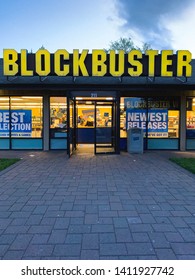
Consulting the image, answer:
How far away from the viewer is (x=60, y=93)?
12.4 m

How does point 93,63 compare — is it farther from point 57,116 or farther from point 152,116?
point 152,116

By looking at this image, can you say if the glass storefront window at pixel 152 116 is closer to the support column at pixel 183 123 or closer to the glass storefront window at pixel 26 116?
the support column at pixel 183 123

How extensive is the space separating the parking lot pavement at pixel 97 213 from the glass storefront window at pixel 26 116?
4.36 m

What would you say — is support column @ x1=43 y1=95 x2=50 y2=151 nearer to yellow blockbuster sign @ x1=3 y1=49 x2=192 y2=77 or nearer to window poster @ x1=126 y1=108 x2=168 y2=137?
yellow blockbuster sign @ x1=3 y1=49 x2=192 y2=77

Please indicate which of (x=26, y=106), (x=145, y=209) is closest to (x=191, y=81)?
(x=26, y=106)

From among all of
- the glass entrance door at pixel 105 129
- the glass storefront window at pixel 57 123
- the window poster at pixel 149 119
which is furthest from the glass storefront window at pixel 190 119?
the glass storefront window at pixel 57 123

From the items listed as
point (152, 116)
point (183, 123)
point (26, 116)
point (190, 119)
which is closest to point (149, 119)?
point (152, 116)

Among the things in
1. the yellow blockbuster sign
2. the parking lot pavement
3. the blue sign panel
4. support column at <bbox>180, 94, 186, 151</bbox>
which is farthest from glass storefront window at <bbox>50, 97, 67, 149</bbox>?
support column at <bbox>180, 94, 186, 151</bbox>

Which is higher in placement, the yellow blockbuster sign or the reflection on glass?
the yellow blockbuster sign

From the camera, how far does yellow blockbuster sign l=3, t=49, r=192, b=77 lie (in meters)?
10.9

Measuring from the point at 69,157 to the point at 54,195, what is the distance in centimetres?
478

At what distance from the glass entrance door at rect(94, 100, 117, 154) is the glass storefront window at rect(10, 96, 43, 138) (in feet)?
9.99

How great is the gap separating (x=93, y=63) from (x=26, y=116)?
4.31 metres
